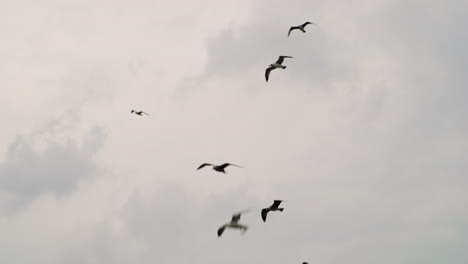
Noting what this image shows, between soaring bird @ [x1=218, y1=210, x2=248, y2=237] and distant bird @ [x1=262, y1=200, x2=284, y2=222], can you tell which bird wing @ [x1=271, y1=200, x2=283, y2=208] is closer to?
distant bird @ [x1=262, y1=200, x2=284, y2=222]

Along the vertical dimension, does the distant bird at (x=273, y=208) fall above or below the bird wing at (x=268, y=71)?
below

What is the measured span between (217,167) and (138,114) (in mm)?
40887

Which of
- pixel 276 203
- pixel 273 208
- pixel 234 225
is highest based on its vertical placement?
pixel 276 203

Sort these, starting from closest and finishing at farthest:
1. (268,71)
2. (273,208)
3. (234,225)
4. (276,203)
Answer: (234,225), (268,71), (276,203), (273,208)

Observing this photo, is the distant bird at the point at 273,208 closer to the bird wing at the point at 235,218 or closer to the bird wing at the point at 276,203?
the bird wing at the point at 276,203

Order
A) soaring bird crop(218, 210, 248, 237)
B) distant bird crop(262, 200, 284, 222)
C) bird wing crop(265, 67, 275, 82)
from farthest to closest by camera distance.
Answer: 1. distant bird crop(262, 200, 284, 222)
2. bird wing crop(265, 67, 275, 82)
3. soaring bird crop(218, 210, 248, 237)

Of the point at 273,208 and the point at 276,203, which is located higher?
the point at 276,203

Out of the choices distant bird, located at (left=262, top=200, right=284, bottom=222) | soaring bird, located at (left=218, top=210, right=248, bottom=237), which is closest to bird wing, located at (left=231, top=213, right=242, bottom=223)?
soaring bird, located at (left=218, top=210, right=248, bottom=237)

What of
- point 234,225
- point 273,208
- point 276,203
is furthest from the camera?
point 273,208

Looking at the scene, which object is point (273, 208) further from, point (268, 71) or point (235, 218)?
point (235, 218)

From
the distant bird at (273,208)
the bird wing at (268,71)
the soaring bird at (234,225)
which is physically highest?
the bird wing at (268,71)

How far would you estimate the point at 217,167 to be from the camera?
68.4 meters

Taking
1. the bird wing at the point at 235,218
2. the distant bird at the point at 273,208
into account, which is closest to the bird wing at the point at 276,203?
the distant bird at the point at 273,208

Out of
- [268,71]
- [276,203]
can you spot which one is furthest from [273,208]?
[268,71]
